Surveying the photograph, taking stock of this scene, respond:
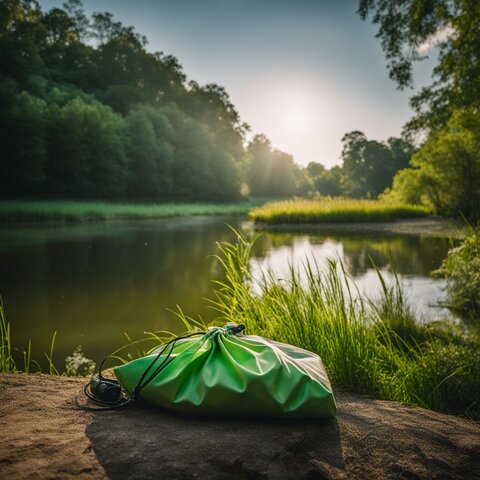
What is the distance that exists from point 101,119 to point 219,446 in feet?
122

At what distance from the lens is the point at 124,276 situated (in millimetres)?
8438

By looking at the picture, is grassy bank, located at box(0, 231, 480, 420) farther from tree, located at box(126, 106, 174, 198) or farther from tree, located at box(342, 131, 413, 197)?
tree, located at box(342, 131, 413, 197)

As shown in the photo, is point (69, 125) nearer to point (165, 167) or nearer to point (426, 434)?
point (165, 167)

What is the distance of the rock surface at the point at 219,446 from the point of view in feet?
4.69

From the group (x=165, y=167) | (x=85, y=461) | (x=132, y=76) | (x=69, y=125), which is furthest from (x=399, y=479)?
(x=132, y=76)

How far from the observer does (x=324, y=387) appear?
1845 millimetres

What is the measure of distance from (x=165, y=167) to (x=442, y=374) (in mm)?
40881

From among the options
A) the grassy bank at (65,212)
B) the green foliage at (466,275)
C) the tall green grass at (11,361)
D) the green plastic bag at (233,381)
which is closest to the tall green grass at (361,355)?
the green plastic bag at (233,381)

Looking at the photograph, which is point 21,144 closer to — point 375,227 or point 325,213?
point 325,213

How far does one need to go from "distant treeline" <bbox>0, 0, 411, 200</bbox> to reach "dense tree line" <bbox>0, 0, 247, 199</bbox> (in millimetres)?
101

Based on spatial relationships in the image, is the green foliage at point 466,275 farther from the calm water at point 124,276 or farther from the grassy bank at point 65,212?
the grassy bank at point 65,212

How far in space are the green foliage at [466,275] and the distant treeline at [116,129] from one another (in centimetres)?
2387

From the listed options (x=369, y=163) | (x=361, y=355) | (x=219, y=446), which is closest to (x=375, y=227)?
(x=361, y=355)

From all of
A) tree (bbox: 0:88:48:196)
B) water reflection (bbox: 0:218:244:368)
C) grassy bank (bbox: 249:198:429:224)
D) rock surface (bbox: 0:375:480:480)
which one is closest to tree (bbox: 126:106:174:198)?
tree (bbox: 0:88:48:196)
